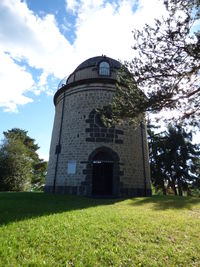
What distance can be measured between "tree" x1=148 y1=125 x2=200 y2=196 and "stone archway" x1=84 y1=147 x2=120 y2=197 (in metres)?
15.9

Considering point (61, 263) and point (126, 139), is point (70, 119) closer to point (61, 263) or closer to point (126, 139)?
point (126, 139)

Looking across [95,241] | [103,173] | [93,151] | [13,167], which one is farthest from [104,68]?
[13,167]

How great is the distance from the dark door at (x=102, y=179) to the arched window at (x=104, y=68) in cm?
819

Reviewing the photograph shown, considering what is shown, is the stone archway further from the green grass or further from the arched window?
the arched window

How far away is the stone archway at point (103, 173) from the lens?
1338cm

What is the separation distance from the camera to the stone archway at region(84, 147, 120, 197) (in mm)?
13383

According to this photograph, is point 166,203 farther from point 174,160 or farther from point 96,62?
point 174,160

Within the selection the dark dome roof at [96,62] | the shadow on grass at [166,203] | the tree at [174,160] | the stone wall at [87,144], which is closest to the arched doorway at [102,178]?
the stone wall at [87,144]

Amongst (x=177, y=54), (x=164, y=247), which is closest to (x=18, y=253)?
(x=164, y=247)

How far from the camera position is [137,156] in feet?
49.7

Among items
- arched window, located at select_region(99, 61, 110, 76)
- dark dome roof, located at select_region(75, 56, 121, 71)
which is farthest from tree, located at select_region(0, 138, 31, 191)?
arched window, located at select_region(99, 61, 110, 76)

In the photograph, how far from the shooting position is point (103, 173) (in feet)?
49.1

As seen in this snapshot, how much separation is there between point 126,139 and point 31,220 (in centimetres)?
1030

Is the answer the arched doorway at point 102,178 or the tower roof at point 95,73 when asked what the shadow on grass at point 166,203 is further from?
the tower roof at point 95,73
